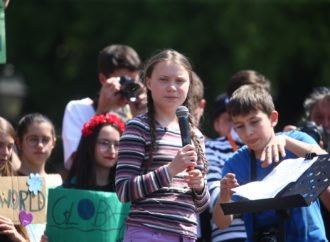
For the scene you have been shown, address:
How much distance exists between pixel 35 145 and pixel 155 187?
1.69 metres

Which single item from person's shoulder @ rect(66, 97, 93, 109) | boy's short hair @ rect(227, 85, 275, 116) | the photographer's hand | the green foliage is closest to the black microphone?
boy's short hair @ rect(227, 85, 275, 116)

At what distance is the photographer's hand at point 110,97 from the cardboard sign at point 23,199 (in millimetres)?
1032

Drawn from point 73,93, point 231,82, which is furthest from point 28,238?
point 73,93

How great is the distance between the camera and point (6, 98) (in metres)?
22.1

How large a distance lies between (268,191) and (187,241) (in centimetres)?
53

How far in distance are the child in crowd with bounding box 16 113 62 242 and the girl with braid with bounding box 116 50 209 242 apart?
1.23 m

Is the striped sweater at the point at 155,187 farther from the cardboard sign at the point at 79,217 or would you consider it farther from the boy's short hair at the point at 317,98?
the boy's short hair at the point at 317,98

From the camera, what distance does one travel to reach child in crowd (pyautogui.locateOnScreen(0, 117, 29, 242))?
5.92m

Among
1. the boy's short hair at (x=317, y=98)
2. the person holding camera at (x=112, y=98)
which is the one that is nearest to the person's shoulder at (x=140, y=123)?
the person holding camera at (x=112, y=98)

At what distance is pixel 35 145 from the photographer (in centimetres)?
694

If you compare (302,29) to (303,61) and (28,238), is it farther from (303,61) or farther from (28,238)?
(28,238)

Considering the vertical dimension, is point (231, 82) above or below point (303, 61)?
below

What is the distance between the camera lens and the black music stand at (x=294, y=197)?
5328 mm

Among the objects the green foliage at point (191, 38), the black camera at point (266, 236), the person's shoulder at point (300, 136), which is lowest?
the black camera at point (266, 236)
